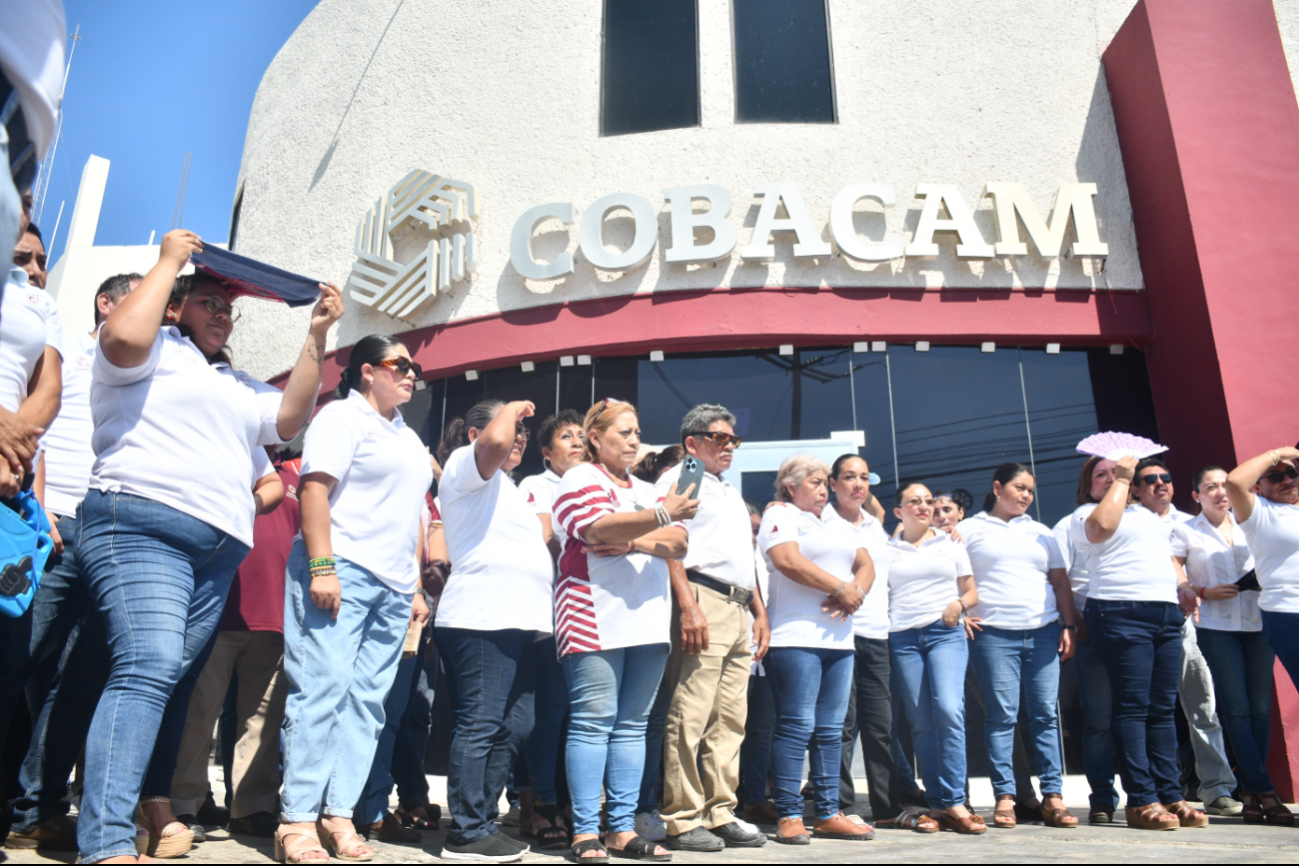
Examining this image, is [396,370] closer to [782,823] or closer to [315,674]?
[315,674]

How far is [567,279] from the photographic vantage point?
24.9ft

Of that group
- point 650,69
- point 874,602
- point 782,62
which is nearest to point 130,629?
point 874,602

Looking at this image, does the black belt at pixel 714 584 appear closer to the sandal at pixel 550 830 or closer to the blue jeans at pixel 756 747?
the blue jeans at pixel 756 747

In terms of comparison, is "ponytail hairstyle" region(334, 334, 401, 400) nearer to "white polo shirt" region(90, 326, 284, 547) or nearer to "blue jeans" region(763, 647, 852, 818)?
"white polo shirt" region(90, 326, 284, 547)

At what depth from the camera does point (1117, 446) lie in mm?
4789

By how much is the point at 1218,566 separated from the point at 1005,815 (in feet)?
6.08

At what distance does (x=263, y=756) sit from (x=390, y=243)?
5.64 m

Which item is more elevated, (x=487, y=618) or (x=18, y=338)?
(x=18, y=338)

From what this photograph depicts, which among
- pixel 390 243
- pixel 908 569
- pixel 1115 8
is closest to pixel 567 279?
pixel 390 243

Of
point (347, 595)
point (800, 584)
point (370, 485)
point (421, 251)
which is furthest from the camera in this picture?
point (421, 251)

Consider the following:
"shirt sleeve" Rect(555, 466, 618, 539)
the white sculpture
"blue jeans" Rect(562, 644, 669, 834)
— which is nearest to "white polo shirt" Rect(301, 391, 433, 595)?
"shirt sleeve" Rect(555, 466, 618, 539)

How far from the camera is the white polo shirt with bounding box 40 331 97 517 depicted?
3127 millimetres

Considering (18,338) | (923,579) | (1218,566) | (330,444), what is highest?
(18,338)

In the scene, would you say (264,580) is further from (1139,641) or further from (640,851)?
(1139,641)
